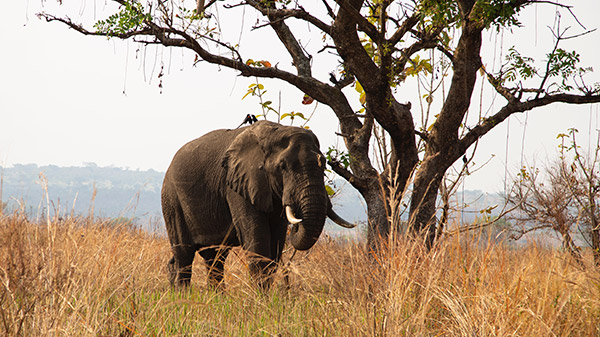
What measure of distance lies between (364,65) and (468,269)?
2.58m

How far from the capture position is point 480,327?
3494mm

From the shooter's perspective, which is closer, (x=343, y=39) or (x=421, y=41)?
(x=343, y=39)

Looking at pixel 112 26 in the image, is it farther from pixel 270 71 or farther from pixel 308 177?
pixel 308 177

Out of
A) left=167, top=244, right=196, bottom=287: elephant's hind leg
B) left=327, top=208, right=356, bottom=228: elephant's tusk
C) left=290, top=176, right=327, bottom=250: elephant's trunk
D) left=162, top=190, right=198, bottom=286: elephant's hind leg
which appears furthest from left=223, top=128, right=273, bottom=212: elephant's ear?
left=167, top=244, right=196, bottom=287: elephant's hind leg

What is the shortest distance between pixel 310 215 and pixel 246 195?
0.78 meters

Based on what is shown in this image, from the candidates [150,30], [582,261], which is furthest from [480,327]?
[150,30]

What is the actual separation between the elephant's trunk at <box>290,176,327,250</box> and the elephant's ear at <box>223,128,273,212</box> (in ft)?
1.29

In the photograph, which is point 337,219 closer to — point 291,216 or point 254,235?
point 291,216

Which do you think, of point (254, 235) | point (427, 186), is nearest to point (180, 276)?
point (254, 235)

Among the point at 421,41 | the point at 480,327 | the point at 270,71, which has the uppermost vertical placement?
the point at 421,41

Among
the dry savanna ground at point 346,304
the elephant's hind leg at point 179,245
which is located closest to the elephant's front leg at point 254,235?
the dry savanna ground at point 346,304

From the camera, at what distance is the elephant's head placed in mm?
5211

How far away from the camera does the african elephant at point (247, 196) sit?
5.27 meters

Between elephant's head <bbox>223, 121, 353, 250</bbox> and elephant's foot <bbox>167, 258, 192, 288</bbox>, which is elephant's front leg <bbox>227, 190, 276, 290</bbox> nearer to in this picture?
elephant's head <bbox>223, 121, 353, 250</bbox>
